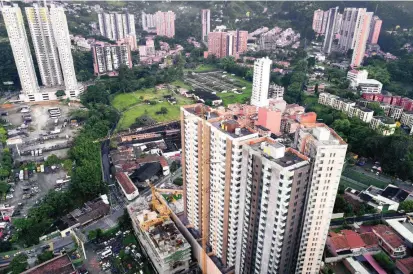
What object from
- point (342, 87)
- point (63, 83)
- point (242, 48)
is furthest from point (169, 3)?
point (342, 87)

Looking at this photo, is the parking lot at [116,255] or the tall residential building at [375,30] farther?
the tall residential building at [375,30]

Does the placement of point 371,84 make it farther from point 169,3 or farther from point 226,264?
point 169,3

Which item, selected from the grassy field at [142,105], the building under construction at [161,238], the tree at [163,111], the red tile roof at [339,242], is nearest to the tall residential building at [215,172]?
the building under construction at [161,238]

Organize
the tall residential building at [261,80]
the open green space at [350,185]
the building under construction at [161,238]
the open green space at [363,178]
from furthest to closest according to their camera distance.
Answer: the tall residential building at [261,80] → the open green space at [363,178] → the open green space at [350,185] → the building under construction at [161,238]

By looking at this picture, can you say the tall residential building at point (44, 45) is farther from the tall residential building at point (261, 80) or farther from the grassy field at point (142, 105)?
the tall residential building at point (261, 80)

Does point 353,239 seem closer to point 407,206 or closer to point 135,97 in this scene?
point 407,206

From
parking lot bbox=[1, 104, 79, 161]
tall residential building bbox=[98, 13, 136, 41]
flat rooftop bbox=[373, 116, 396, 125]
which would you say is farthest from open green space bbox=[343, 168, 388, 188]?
tall residential building bbox=[98, 13, 136, 41]
